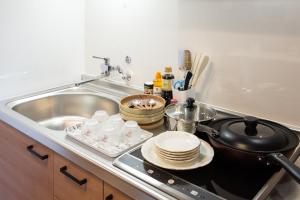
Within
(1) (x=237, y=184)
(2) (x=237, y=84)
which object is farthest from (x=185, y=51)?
(1) (x=237, y=184)

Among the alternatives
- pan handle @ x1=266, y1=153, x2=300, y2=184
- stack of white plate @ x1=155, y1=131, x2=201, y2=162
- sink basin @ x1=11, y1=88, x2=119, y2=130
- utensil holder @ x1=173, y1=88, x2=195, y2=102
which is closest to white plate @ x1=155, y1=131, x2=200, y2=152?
stack of white plate @ x1=155, y1=131, x2=201, y2=162

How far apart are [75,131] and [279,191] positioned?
0.78 meters

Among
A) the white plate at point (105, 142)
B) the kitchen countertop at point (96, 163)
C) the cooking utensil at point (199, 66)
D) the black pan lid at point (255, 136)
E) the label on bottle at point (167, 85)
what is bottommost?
the kitchen countertop at point (96, 163)

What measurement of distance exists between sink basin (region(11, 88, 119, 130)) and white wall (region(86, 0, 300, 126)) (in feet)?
0.79

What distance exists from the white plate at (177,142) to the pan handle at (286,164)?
0.25 m

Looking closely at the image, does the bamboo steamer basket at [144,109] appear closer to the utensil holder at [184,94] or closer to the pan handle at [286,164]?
the utensil holder at [184,94]

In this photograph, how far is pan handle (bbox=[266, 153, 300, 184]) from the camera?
2.56 ft

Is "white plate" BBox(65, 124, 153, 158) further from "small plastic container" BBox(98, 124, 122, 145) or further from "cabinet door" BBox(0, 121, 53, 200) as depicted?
"cabinet door" BBox(0, 121, 53, 200)

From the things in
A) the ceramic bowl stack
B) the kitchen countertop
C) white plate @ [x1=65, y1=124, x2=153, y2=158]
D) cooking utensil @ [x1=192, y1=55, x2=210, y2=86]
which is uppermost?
cooking utensil @ [x1=192, y1=55, x2=210, y2=86]

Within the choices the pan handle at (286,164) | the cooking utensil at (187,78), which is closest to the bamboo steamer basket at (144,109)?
the cooking utensil at (187,78)

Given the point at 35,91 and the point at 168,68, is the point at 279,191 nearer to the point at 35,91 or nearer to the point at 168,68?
the point at 168,68

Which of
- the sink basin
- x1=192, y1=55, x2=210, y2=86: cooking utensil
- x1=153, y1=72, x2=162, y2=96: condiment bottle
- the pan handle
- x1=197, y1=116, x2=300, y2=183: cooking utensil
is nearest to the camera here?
the pan handle

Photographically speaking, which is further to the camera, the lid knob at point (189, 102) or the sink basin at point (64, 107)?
the sink basin at point (64, 107)

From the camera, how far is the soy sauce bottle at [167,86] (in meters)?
1.50
